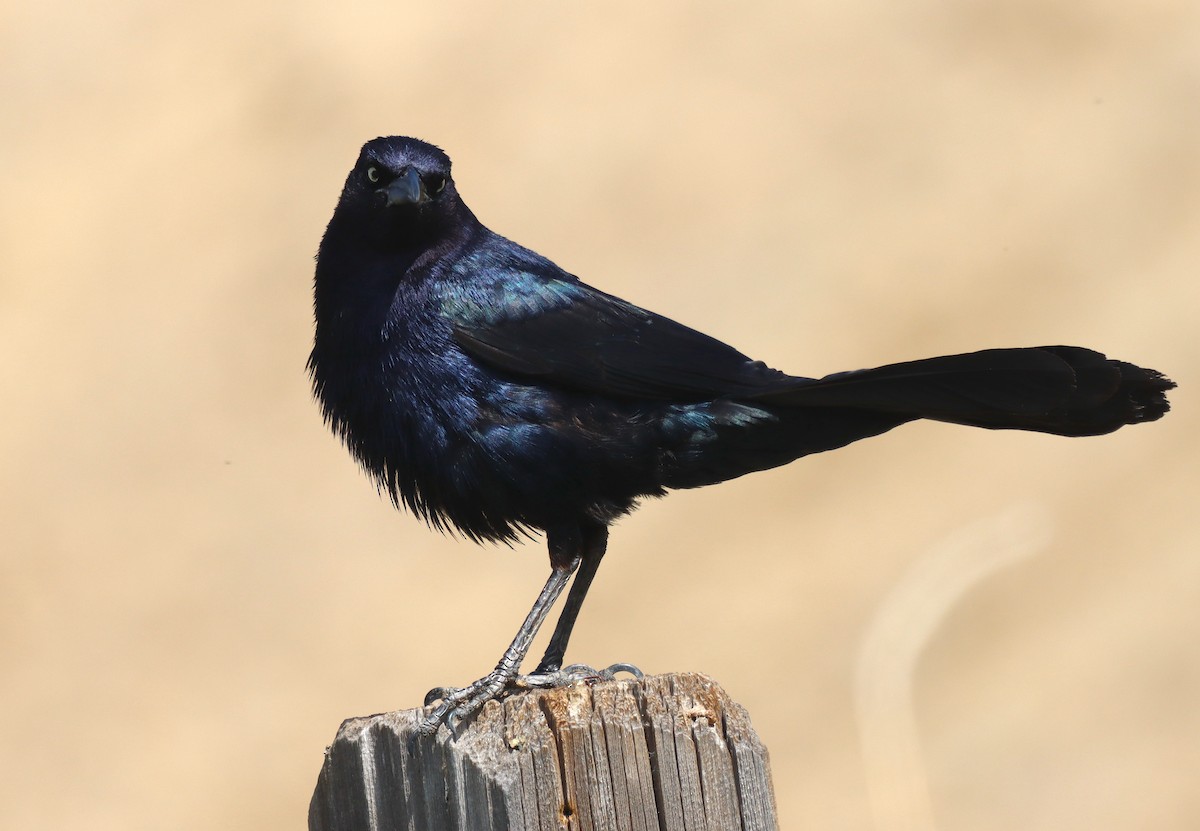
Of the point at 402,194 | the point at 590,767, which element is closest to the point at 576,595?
the point at 402,194

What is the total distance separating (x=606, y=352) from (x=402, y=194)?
0.78 metres

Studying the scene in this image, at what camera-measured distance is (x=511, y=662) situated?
4.36 meters

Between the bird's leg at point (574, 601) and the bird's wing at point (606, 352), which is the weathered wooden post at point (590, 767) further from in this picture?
the bird's wing at point (606, 352)

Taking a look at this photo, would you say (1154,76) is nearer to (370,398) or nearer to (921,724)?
(921,724)

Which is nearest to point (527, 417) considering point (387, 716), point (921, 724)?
point (387, 716)

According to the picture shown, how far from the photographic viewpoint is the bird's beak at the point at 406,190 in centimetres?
504

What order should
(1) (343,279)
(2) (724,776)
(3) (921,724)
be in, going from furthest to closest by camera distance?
(3) (921,724) < (1) (343,279) < (2) (724,776)

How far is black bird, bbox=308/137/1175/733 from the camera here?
4723mm

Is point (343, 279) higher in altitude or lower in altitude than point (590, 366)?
higher

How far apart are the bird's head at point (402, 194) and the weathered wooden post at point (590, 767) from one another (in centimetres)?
201

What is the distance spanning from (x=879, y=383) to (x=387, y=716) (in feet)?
5.29

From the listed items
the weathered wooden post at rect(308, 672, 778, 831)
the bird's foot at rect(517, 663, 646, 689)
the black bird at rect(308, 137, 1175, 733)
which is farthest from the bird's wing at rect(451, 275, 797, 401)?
the weathered wooden post at rect(308, 672, 778, 831)

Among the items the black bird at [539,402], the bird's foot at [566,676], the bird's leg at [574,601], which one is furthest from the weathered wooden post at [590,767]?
the bird's leg at [574,601]

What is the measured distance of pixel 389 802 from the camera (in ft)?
11.3
